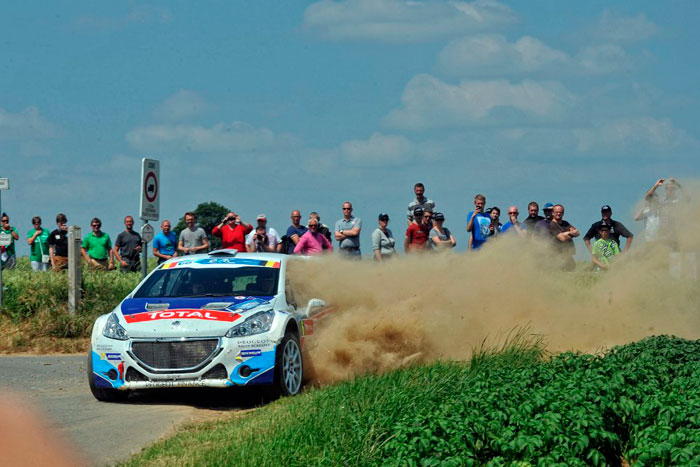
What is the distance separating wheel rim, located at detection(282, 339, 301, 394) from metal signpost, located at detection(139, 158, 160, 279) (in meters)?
5.73

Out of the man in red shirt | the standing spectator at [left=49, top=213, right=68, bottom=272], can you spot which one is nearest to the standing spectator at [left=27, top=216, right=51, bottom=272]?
the standing spectator at [left=49, top=213, right=68, bottom=272]

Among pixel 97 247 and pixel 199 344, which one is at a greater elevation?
pixel 97 247

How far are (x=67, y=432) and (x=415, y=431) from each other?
153 inches

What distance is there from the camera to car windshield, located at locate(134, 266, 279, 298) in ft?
42.2

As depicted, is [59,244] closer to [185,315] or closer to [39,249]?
[39,249]

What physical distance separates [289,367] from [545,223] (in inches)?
363

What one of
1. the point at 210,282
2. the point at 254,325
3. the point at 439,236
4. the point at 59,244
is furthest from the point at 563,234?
the point at 59,244

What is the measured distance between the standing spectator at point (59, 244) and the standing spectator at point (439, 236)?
923 cm

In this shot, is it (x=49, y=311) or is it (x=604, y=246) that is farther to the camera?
(x=604, y=246)

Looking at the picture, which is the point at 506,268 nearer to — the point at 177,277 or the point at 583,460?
the point at 177,277

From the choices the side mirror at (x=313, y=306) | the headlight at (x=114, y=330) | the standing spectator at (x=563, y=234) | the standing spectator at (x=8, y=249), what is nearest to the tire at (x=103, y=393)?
the headlight at (x=114, y=330)

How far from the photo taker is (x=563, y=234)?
64.6 feet

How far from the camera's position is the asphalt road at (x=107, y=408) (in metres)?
9.50

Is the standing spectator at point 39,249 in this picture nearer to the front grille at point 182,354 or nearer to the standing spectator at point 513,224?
the standing spectator at point 513,224
